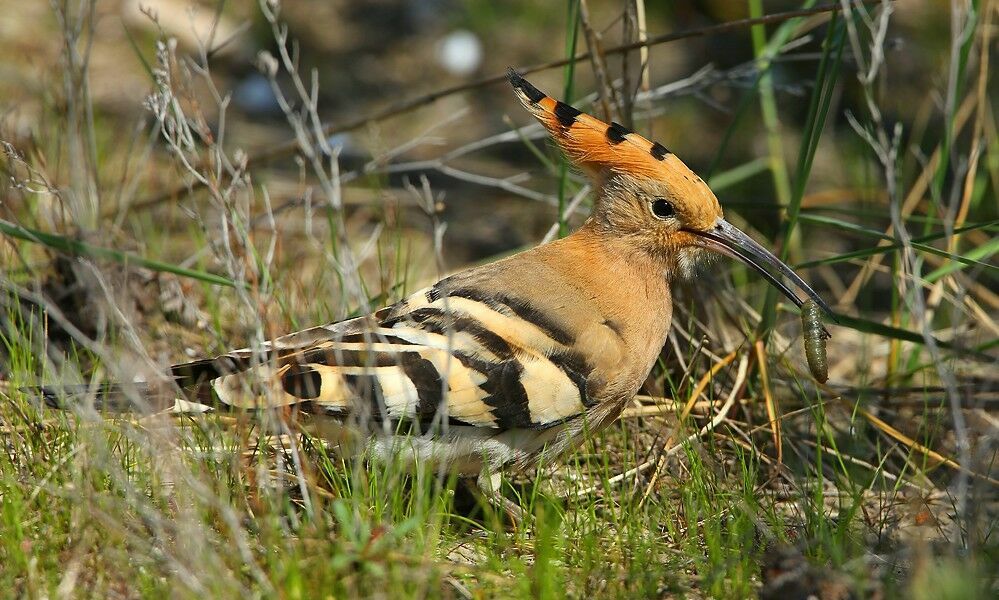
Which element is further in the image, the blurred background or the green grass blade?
the green grass blade

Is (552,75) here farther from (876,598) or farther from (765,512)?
(876,598)

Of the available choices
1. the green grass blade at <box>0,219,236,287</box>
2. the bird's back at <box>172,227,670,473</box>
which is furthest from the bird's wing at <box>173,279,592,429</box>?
the green grass blade at <box>0,219,236,287</box>

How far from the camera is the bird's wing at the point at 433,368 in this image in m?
2.06

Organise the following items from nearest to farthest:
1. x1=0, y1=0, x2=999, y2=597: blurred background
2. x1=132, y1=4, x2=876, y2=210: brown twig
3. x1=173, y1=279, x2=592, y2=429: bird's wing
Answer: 1. x1=173, y1=279, x2=592, y2=429: bird's wing
2. x1=0, y1=0, x2=999, y2=597: blurred background
3. x1=132, y1=4, x2=876, y2=210: brown twig

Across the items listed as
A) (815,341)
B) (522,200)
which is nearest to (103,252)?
(815,341)

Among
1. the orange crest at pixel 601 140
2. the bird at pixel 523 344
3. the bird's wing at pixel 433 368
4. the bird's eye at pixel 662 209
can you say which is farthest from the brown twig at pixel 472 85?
the bird's wing at pixel 433 368

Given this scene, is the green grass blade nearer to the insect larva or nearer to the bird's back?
the bird's back

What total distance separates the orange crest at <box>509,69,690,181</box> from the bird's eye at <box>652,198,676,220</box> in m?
0.06

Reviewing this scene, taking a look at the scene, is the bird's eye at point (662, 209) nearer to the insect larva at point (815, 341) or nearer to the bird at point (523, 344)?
the bird at point (523, 344)

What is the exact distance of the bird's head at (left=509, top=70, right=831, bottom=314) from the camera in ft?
7.89

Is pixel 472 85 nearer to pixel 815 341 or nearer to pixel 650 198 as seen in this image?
pixel 650 198

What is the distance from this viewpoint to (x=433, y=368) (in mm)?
2115

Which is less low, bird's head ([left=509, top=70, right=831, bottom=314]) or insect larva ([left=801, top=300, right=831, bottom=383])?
bird's head ([left=509, top=70, right=831, bottom=314])

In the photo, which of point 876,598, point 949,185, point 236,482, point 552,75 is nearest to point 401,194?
point 552,75
